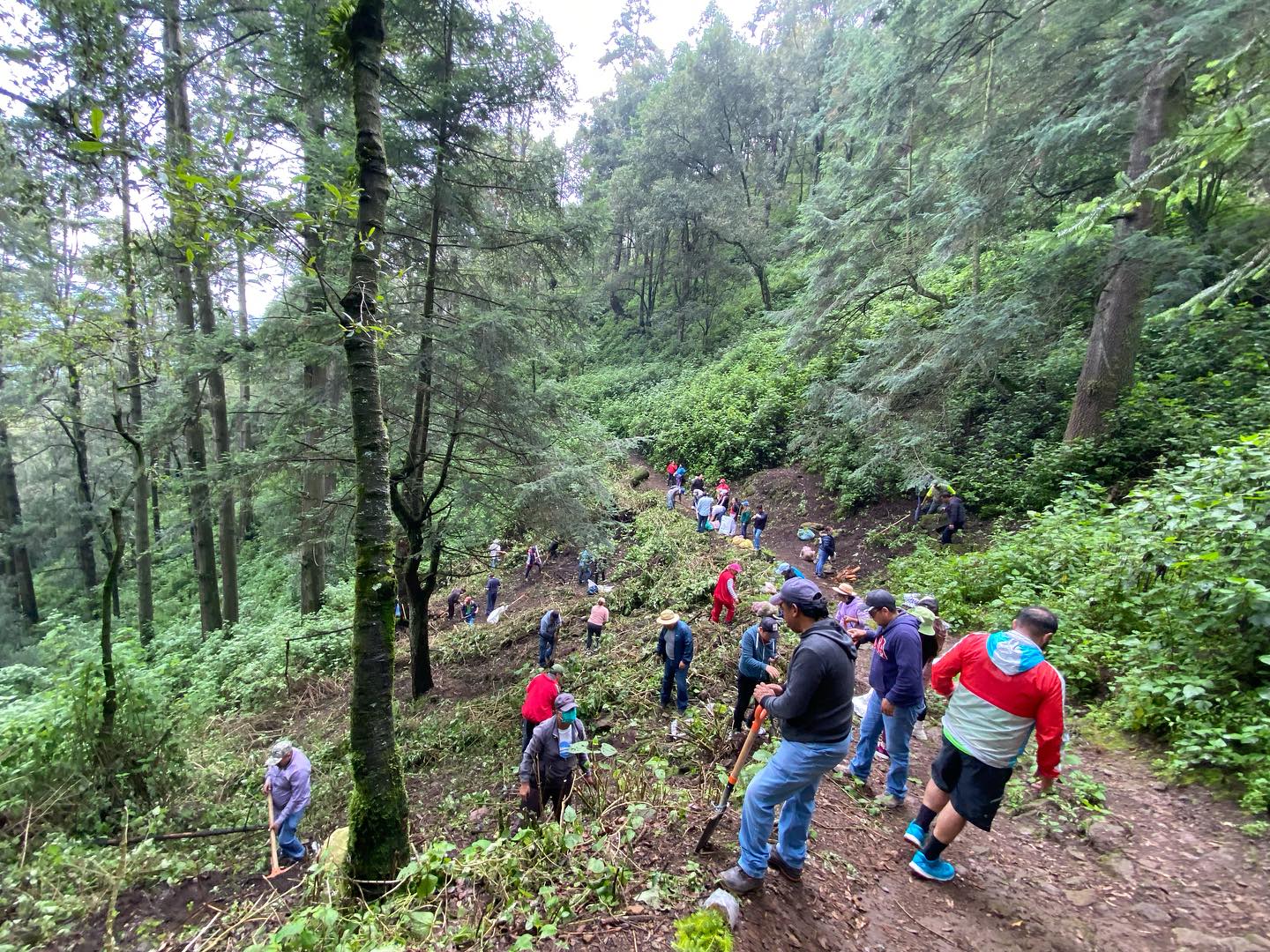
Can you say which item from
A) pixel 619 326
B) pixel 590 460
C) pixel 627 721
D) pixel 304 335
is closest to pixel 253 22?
pixel 304 335

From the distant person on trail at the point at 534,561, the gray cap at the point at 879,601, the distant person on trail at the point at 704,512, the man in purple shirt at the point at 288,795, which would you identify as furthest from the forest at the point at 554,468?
the gray cap at the point at 879,601

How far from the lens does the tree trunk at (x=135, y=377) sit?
6672 millimetres

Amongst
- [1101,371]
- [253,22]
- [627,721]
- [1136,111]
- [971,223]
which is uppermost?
[253,22]

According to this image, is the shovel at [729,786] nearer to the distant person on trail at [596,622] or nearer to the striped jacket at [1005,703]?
the striped jacket at [1005,703]

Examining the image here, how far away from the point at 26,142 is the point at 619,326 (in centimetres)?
3413

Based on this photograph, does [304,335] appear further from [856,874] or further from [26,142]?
[856,874]

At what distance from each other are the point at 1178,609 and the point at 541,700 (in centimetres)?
646

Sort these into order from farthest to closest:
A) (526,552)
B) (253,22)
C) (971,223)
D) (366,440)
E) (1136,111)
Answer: (526,552) → (971,223) → (253,22) → (1136,111) → (366,440)

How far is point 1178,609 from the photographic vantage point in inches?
197

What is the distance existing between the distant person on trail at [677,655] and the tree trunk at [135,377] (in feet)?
19.9

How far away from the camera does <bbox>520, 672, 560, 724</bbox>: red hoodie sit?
236 inches

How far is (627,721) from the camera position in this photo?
22.8ft

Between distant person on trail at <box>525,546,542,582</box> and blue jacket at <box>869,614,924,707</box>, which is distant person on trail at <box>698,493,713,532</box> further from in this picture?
blue jacket at <box>869,614,924,707</box>

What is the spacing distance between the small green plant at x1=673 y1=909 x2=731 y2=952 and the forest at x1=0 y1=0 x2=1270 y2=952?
24 mm
